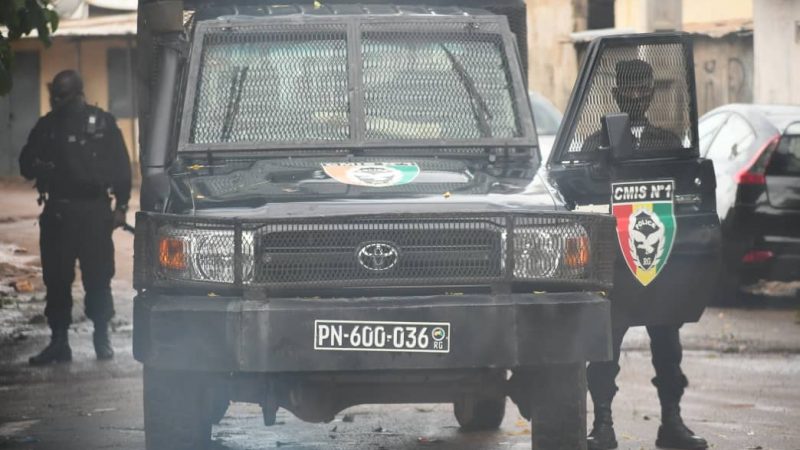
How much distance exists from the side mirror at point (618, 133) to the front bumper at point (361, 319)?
109cm

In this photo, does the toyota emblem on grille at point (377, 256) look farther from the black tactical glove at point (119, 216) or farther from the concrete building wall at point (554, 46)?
the concrete building wall at point (554, 46)

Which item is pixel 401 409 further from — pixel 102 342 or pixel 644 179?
pixel 102 342

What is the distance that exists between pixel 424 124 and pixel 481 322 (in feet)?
4.96

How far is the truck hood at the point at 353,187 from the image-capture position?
23.1 feet

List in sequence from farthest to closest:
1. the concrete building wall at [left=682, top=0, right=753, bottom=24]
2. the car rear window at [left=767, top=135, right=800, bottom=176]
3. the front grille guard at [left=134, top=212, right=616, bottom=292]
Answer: the concrete building wall at [left=682, top=0, right=753, bottom=24]
the car rear window at [left=767, top=135, right=800, bottom=176]
the front grille guard at [left=134, top=212, right=616, bottom=292]

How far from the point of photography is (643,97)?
838 centimetres

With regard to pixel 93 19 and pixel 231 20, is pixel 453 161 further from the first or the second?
pixel 93 19

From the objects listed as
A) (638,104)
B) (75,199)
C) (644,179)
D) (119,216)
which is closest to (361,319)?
(644,179)

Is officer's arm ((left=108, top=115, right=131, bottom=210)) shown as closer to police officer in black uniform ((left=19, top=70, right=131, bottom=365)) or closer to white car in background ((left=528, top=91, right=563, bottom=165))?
police officer in black uniform ((left=19, top=70, right=131, bottom=365))

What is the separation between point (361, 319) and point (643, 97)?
2247mm

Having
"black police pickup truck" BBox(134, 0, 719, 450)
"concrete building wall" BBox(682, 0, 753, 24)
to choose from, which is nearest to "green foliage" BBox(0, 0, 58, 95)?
"black police pickup truck" BBox(134, 0, 719, 450)

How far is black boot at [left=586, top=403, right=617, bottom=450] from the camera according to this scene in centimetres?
870

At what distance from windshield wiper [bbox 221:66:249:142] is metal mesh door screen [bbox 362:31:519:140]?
55 centimetres

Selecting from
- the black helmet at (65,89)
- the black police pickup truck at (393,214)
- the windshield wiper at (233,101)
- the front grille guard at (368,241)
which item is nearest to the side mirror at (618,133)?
the black police pickup truck at (393,214)
